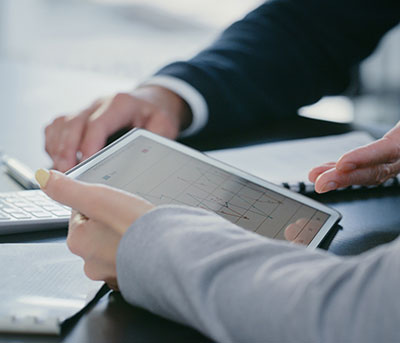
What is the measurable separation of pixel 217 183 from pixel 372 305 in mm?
263

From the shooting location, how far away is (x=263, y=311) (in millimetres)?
315

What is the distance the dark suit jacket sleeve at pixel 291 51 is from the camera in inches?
37.4

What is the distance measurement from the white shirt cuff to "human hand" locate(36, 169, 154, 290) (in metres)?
0.48

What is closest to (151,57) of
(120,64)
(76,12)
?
(120,64)

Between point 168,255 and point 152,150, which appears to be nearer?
point 168,255

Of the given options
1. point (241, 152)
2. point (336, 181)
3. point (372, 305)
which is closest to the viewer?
point (372, 305)

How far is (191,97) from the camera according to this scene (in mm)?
887

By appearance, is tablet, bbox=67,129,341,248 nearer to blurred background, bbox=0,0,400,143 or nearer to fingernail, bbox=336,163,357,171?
fingernail, bbox=336,163,357,171

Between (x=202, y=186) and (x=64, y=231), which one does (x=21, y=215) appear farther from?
(x=202, y=186)

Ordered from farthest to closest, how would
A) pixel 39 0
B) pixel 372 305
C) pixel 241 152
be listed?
pixel 39 0 → pixel 241 152 → pixel 372 305

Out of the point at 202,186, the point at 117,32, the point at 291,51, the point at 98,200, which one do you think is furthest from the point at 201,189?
the point at 117,32

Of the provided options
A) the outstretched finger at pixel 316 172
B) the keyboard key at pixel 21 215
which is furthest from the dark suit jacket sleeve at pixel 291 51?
the keyboard key at pixel 21 215

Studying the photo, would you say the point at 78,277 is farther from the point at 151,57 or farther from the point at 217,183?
the point at 151,57

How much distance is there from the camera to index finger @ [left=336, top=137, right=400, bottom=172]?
57cm
